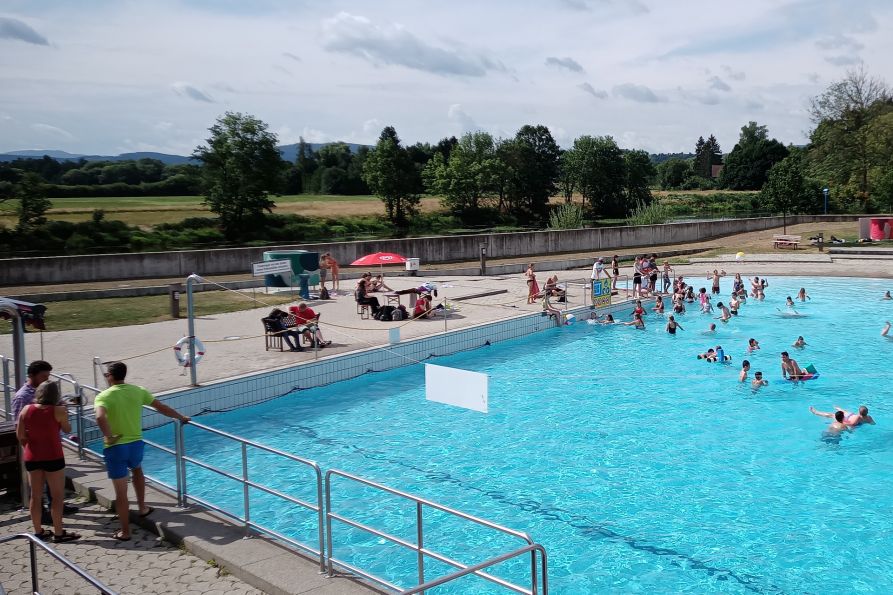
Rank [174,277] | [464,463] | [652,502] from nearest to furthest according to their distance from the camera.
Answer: [652,502], [464,463], [174,277]

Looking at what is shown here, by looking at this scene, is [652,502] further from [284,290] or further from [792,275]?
[792,275]

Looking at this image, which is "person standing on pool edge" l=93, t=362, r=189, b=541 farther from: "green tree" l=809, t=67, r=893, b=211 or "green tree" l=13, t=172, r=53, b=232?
"green tree" l=809, t=67, r=893, b=211

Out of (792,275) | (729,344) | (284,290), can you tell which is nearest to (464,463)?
(729,344)

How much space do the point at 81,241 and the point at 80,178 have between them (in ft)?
149

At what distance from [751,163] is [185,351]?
347ft

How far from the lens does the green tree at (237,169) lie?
45719mm

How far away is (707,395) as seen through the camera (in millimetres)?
15266

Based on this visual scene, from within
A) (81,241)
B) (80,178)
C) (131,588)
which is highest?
(80,178)

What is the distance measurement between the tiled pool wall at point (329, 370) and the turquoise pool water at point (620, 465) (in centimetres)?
26

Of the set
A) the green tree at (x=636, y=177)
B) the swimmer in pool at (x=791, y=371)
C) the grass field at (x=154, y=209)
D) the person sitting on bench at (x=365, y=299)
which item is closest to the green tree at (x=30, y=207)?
the grass field at (x=154, y=209)

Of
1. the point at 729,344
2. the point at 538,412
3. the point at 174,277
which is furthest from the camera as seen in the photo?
the point at 174,277

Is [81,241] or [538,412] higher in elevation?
[81,241]

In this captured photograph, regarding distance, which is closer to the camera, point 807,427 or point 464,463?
point 464,463

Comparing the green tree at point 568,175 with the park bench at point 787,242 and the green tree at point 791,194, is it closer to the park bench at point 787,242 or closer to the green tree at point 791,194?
the green tree at point 791,194
